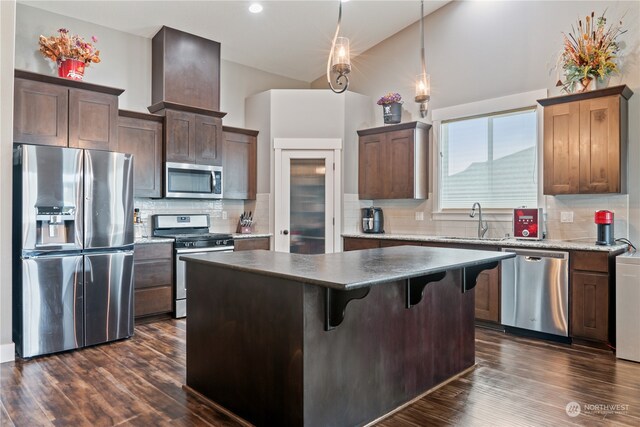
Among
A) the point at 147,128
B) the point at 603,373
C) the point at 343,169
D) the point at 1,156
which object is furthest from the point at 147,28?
the point at 603,373

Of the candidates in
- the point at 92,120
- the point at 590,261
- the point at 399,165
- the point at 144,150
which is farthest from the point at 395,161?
the point at 92,120

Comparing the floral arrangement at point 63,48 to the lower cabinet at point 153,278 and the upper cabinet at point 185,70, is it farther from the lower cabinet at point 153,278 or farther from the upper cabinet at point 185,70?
the lower cabinet at point 153,278

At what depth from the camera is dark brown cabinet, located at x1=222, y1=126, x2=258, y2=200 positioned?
19.0 feet

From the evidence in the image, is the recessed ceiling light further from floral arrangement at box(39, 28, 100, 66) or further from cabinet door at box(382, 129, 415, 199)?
cabinet door at box(382, 129, 415, 199)

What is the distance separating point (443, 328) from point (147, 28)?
473cm

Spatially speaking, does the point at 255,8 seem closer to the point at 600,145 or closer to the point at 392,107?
the point at 392,107

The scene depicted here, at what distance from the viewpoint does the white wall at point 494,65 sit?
4062 mm

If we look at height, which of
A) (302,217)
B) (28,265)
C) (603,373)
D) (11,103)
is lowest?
(603,373)

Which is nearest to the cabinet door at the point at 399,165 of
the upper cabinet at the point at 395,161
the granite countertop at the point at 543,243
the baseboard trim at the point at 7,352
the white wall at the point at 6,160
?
the upper cabinet at the point at 395,161

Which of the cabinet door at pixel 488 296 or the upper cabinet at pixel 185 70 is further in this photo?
the upper cabinet at pixel 185 70

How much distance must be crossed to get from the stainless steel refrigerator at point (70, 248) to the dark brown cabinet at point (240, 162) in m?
1.81

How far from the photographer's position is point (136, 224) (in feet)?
16.8

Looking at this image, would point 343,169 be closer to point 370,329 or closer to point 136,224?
point 136,224

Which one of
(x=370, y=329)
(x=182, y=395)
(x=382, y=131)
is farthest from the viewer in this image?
(x=382, y=131)
